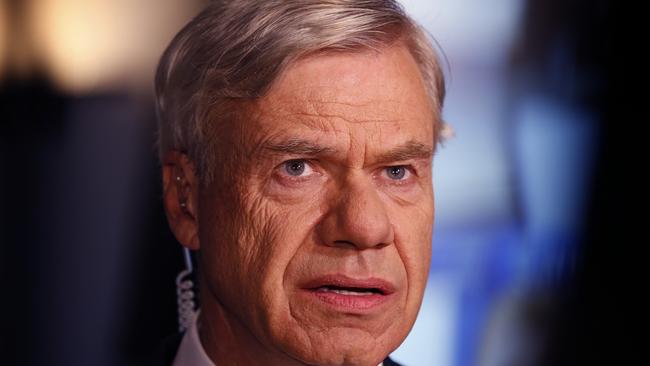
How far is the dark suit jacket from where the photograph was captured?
2291mm

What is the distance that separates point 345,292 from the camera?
1.88m

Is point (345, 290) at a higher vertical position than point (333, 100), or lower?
lower

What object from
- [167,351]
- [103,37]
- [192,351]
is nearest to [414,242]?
[192,351]

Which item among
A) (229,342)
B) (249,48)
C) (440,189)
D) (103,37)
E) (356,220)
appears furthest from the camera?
(440,189)

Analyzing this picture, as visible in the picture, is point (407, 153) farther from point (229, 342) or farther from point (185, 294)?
point (185, 294)

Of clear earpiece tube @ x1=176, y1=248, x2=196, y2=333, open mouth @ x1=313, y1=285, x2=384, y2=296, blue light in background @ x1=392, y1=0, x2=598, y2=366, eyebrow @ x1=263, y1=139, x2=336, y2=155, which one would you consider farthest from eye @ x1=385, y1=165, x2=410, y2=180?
clear earpiece tube @ x1=176, y1=248, x2=196, y2=333

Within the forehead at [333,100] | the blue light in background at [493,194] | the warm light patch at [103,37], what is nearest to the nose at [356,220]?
the forehead at [333,100]

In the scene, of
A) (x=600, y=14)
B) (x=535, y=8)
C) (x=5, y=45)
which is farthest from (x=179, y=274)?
(x=600, y=14)

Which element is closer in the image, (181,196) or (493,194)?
(181,196)

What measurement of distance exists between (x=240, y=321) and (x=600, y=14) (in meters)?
1.33

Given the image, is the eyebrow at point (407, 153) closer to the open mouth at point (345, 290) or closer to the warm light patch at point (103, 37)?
the open mouth at point (345, 290)

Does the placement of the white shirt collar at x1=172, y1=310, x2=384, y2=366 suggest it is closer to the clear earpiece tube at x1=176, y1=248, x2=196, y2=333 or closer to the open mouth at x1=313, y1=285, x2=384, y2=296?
the clear earpiece tube at x1=176, y1=248, x2=196, y2=333

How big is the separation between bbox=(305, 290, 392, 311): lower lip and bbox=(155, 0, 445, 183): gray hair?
373mm

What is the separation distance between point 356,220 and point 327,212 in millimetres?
81
